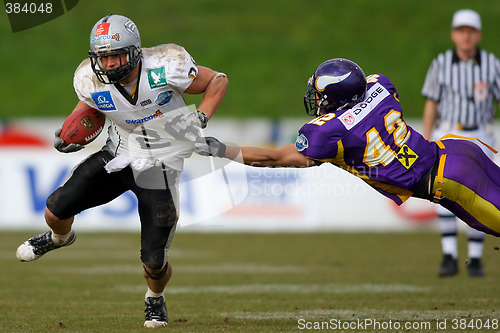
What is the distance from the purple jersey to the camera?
13.0 feet

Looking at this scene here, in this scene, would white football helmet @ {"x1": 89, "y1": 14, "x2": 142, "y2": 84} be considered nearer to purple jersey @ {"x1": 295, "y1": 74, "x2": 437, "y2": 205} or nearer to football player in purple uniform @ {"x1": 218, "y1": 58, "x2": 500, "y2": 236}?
football player in purple uniform @ {"x1": 218, "y1": 58, "x2": 500, "y2": 236}

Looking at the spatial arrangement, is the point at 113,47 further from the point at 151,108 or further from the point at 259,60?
the point at 259,60

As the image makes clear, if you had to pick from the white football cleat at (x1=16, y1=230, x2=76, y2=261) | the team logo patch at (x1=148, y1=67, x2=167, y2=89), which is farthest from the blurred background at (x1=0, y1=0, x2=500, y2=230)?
the team logo patch at (x1=148, y1=67, x2=167, y2=89)

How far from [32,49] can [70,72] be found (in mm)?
1269

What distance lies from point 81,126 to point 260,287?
7.04ft

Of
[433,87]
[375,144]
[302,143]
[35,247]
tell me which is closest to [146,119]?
[302,143]

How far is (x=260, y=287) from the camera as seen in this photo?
5.88 meters

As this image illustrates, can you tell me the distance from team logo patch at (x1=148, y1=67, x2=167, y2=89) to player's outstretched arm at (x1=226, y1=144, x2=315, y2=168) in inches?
21.8

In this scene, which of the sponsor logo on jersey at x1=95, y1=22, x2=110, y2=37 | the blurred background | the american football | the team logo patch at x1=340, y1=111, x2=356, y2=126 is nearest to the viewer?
the team logo patch at x1=340, y1=111, x2=356, y2=126

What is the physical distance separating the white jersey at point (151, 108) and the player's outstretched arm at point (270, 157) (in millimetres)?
290

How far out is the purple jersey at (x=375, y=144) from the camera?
3.97 metres

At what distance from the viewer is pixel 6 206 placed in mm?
9961

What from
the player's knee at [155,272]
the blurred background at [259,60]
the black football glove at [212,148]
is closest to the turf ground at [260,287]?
the player's knee at [155,272]

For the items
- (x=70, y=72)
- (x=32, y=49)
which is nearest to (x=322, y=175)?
(x=70, y=72)
